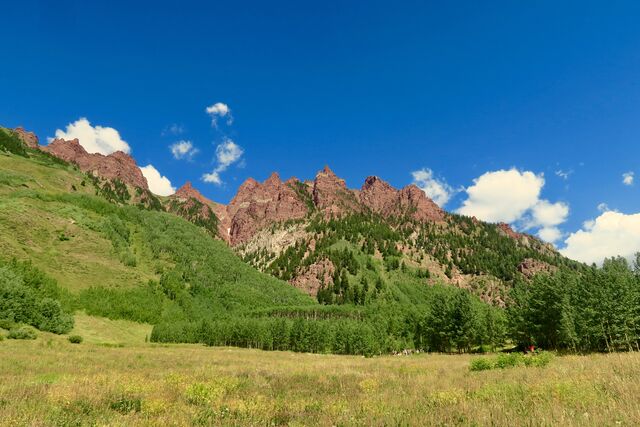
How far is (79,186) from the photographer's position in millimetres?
199125

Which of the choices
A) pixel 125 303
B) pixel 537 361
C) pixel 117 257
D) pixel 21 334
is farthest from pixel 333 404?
pixel 117 257

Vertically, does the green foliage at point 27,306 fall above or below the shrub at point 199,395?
above

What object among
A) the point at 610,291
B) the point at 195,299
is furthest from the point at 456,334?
the point at 195,299

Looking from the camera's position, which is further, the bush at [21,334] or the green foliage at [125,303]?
the green foliage at [125,303]

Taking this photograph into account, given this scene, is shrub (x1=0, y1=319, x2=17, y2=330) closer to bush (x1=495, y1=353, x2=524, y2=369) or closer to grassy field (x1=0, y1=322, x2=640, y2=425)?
grassy field (x1=0, y1=322, x2=640, y2=425)

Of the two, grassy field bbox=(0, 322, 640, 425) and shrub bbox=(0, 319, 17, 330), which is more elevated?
shrub bbox=(0, 319, 17, 330)

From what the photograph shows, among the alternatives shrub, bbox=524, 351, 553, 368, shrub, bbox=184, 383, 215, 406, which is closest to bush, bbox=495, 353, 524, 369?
shrub, bbox=524, 351, 553, 368

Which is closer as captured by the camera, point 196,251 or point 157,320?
point 157,320

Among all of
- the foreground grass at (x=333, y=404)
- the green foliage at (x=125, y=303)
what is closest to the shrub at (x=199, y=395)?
the foreground grass at (x=333, y=404)

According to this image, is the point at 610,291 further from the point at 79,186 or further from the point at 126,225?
the point at 79,186

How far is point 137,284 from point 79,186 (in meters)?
123

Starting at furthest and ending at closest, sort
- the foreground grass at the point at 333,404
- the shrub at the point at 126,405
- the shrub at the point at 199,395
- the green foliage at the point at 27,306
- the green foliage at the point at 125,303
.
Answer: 1. the green foliage at the point at 125,303
2. the green foliage at the point at 27,306
3. the shrub at the point at 199,395
4. the shrub at the point at 126,405
5. the foreground grass at the point at 333,404

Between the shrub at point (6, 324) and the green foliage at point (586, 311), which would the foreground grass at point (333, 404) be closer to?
the green foliage at point (586, 311)

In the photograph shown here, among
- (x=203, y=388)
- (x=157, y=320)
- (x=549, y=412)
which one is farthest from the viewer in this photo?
(x=157, y=320)
